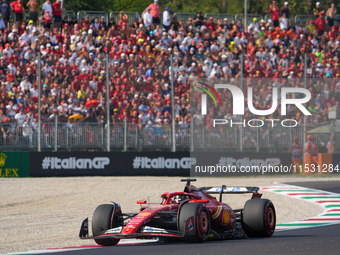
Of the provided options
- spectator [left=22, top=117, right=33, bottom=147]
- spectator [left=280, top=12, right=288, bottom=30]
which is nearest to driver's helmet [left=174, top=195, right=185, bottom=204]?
spectator [left=22, top=117, right=33, bottom=147]

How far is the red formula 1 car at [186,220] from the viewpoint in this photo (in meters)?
8.27

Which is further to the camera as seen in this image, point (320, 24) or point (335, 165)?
point (320, 24)

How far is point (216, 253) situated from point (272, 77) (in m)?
15.0

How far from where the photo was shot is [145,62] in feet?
68.7

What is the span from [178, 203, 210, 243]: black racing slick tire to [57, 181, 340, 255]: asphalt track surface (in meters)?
0.11

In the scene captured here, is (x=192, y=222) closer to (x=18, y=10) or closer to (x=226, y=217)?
(x=226, y=217)

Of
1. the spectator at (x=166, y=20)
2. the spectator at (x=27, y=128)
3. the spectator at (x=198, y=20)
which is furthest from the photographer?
the spectator at (x=198, y=20)

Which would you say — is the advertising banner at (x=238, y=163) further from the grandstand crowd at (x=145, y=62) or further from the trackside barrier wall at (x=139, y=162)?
the grandstand crowd at (x=145, y=62)

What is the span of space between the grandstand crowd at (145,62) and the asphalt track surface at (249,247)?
11122mm

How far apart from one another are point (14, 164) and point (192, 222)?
14219mm

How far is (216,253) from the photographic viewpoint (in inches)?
301

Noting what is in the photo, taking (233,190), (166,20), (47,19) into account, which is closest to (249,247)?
(233,190)

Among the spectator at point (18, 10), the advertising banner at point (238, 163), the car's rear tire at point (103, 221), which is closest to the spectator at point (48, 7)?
the spectator at point (18, 10)

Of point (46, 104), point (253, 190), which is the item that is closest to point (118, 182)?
point (46, 104)
